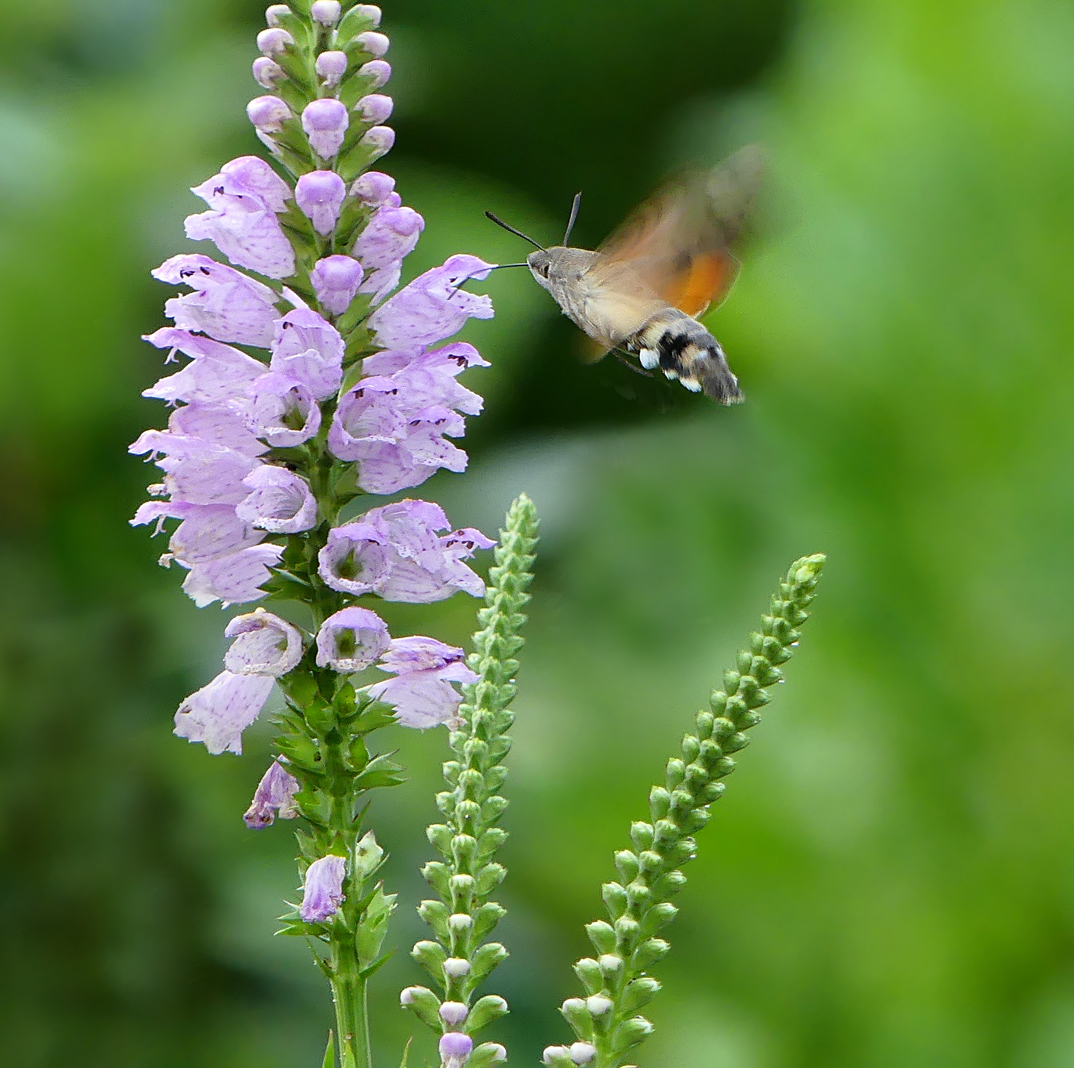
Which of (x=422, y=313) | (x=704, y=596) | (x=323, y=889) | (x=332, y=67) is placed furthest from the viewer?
(x=704, y=596)

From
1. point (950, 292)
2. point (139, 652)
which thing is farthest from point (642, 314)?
point (950, 292)

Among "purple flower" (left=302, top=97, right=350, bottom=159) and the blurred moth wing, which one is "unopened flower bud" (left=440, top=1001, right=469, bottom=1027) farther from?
the blurred moth wing

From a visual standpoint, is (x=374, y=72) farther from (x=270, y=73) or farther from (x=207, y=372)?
(x=207, y=372)

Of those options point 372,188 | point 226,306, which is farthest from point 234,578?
point 372,188

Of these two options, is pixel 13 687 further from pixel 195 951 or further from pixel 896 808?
pixel 896 808

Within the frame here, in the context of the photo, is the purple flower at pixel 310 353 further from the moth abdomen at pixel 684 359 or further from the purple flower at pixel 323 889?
the moth abdomen at pixel 684 359

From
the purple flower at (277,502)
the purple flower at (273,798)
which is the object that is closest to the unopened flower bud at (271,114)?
the purple flower at (277,502)
